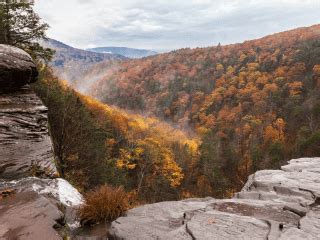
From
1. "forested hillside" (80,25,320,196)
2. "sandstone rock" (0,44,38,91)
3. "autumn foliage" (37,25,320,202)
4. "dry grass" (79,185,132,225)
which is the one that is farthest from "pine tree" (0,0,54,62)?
"forested hillside" (80,25,320,196)

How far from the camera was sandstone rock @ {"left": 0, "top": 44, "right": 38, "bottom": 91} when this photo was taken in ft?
36.8

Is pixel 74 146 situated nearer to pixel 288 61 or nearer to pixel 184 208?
pixel 184 208

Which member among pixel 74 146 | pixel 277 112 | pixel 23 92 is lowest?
pixel 277 112

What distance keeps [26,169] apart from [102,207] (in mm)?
3564

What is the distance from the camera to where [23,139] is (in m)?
10.7

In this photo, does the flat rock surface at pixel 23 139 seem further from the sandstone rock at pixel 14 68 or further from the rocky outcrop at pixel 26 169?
the sandstone rock at pixel 14 68

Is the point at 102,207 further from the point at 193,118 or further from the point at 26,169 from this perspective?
the point at 193,118

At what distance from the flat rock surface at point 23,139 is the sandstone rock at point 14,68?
386 mm

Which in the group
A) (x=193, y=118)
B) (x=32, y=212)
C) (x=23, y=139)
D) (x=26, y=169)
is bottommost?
(x=193, y=118)

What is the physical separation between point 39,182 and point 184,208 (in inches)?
159

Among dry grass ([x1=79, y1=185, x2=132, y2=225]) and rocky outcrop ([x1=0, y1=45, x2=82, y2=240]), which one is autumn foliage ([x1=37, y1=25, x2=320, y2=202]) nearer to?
rocky outcrop ([x1=0, y1=45, x2=82, y2=240])

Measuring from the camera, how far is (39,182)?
917 cm

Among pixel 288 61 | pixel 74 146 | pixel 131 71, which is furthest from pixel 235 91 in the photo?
pixel 74 146

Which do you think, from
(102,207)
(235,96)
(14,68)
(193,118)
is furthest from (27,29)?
(193,118)
